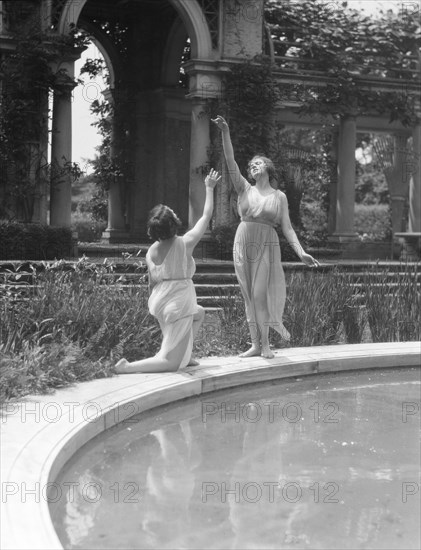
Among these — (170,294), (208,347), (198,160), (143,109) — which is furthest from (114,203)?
(170,294)

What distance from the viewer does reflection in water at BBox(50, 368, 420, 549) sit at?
3.69m

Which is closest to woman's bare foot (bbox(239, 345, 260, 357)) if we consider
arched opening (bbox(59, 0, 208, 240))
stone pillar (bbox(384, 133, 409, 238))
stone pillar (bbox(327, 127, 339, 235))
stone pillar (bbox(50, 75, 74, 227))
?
stone pillar (bbox(50, 75, 74, 227))

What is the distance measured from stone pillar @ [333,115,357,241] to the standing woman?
10.5 metres

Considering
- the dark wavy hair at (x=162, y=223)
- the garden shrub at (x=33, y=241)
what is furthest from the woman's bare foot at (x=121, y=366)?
the garden shrub at (x=33, y=241)

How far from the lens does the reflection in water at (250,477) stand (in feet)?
12.1

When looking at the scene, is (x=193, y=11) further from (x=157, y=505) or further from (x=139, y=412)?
(x=157, y=505)

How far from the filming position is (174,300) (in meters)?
6.32

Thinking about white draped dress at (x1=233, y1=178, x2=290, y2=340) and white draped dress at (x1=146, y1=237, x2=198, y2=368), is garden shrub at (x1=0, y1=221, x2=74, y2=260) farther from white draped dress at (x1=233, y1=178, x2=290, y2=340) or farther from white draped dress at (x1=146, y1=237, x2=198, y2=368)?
white draped dress at (x1=146, y1=237, x2=198, y2=368)

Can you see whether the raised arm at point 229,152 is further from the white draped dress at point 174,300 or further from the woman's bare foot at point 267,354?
the woman's bare foot at point 267,354

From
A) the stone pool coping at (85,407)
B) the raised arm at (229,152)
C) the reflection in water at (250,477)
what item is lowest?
the reflection in water at (250,477)

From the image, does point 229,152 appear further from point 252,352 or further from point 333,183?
point 333,183

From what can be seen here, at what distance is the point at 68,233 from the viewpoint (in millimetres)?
12883

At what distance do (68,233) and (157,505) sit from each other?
9260mm

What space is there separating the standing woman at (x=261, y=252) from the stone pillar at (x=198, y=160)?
7773 millimetres
